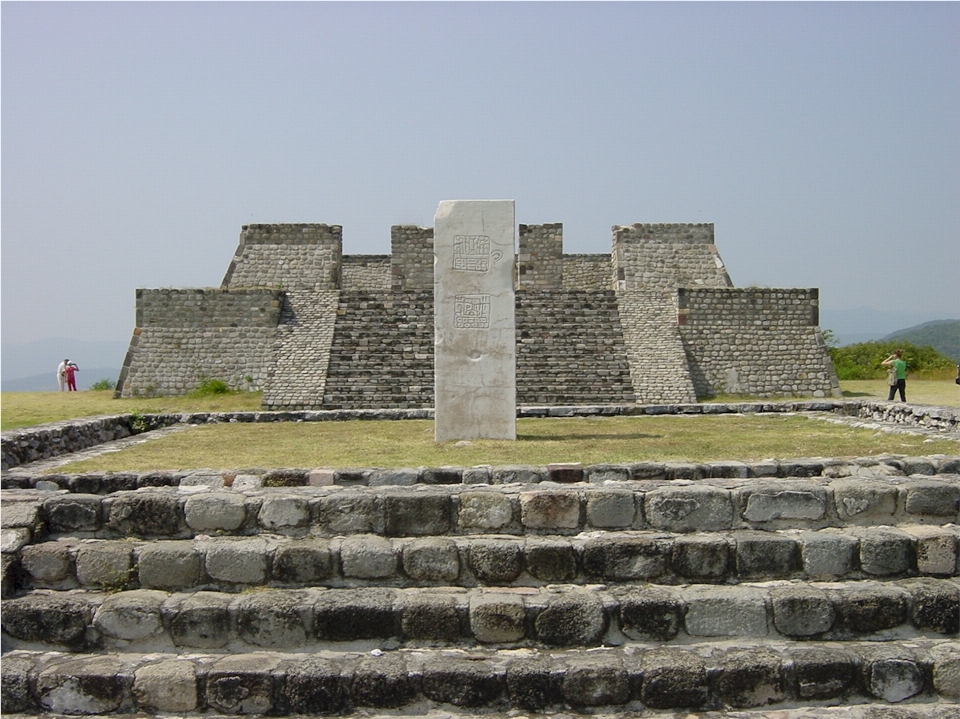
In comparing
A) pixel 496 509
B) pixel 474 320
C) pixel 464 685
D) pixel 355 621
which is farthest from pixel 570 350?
pixel 464 685

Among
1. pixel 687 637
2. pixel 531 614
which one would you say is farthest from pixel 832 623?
pixel 531 614

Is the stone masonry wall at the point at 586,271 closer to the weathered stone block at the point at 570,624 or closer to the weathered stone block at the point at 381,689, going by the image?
the weathered stone block at the point at 570,624

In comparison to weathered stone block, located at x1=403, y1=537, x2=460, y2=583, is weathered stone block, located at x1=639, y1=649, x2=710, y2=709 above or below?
below

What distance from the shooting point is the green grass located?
7.22 m

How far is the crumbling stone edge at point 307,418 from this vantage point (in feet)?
27.2

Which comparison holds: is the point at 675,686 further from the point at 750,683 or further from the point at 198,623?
the point at 198,623

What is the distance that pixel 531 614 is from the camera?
435 cm

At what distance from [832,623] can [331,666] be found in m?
2.63

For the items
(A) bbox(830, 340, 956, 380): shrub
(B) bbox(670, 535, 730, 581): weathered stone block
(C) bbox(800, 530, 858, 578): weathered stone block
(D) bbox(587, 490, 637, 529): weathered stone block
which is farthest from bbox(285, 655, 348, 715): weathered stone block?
(A) bbox(830, 340, 956, 380): shrub

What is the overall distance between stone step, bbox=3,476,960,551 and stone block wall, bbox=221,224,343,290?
723 inches

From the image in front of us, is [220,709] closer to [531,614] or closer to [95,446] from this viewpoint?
[531,614]

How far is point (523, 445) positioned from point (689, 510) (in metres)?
3.83

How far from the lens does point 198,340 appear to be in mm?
19281

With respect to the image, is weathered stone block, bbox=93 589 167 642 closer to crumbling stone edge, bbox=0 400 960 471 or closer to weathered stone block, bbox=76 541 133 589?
weathered stone block, bbox=76 541 133 589
